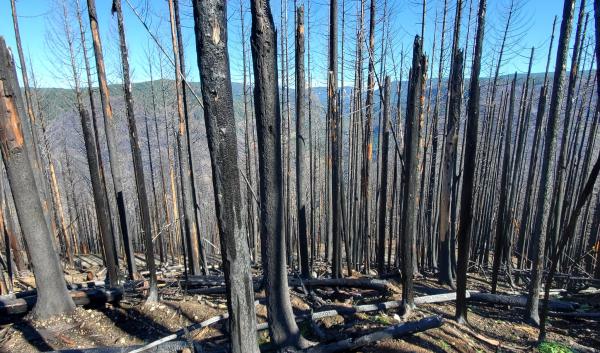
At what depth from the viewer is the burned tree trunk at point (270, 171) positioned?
2.67m

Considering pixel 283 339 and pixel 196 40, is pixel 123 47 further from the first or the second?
pixel 283 339

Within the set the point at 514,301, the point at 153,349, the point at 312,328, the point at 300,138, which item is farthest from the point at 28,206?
the point at 514,301

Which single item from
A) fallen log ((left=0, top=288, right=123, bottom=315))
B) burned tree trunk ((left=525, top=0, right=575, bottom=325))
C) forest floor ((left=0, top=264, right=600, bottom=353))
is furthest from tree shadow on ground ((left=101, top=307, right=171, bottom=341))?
burned tree trunk ((left=525, top=0, right=575, bottom=325))

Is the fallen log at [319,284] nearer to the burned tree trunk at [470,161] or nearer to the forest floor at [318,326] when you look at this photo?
the forest floor at [318,326]

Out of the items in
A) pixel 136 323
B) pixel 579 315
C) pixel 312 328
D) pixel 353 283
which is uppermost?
pixel 312 328

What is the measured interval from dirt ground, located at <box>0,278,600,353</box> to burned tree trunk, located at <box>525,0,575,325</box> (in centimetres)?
47

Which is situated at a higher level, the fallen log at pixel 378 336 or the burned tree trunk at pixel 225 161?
the burned tree trunk at pixel 225 161

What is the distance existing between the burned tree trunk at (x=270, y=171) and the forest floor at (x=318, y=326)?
687 millimetres

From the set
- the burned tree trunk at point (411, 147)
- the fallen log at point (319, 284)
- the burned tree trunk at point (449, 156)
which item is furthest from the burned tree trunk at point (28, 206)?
the burned tree trunk at point (449, 156)

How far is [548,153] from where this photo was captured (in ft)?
12.7

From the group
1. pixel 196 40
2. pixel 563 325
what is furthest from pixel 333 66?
pixel 563 325

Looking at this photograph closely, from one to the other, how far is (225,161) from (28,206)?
3409 mm

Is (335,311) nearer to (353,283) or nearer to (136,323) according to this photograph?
(353,283)

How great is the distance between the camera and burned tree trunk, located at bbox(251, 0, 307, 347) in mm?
2672
